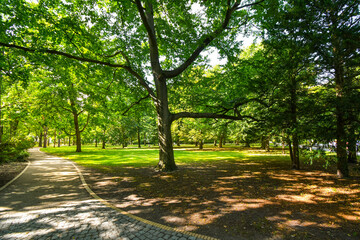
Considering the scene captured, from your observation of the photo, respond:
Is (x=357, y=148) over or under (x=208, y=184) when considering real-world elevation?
over

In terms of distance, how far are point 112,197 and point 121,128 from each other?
37.9 meters

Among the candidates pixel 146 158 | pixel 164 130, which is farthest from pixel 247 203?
pixel 146 158

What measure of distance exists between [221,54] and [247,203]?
881 cm

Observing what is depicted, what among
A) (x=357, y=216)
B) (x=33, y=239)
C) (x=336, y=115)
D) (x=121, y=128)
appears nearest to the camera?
(x=33, y=239)

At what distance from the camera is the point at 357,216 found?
4.06 m

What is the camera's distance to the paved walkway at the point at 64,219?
11.3ft

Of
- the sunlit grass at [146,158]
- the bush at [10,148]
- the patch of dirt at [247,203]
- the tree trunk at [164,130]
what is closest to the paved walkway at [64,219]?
the patch of dirt at [247,203]

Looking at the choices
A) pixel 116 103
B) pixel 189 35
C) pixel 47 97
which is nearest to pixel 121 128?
pixel 47 97

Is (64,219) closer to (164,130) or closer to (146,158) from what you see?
(164,130)

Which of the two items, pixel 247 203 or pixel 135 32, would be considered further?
pixel 135 32

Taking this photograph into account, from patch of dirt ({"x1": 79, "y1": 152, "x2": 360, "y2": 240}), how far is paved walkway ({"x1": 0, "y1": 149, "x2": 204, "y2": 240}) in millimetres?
487

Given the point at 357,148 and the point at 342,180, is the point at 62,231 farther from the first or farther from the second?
the point at 342,180

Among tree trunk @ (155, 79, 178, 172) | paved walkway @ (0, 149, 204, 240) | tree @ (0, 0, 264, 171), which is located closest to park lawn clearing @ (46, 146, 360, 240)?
paved walkway @ (0, 149, 204, 240)

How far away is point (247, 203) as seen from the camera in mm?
4914
